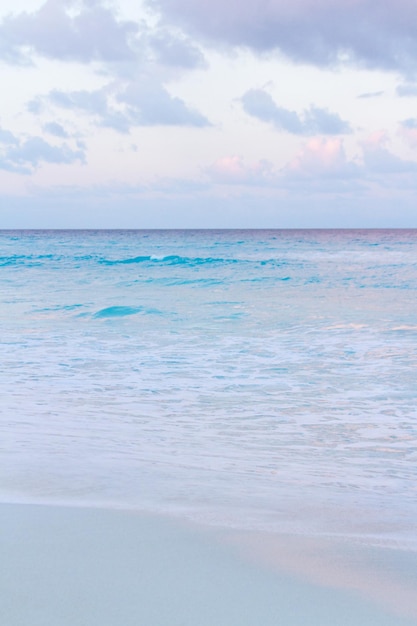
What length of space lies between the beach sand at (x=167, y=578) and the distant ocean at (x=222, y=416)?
33 cm

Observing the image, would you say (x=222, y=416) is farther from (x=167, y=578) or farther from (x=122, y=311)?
(x=122, y=311)

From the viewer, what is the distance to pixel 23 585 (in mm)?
2707

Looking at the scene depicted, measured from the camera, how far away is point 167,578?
111 inches

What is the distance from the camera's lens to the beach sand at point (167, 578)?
8.30 feet

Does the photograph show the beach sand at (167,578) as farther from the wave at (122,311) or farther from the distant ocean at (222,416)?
the wave at (122,311)

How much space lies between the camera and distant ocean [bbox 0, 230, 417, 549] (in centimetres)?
390

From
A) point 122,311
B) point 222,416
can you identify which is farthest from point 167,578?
point 122,311

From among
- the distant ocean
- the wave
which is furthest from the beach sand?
the wave

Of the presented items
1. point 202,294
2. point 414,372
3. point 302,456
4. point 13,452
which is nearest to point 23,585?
point 13,452

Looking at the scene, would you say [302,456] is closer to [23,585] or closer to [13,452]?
[13,452]

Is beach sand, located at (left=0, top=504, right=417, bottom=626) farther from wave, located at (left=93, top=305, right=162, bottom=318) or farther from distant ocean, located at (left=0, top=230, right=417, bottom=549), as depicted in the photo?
wave, located at (left=93, top=305, right=162, bottom=318)

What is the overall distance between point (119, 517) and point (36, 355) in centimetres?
607

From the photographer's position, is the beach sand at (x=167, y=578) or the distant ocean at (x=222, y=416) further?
the distant ocean at (x=222, y=416)

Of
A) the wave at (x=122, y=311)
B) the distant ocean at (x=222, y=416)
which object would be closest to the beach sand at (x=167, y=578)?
the distant ocean at (x=222, y=416)
